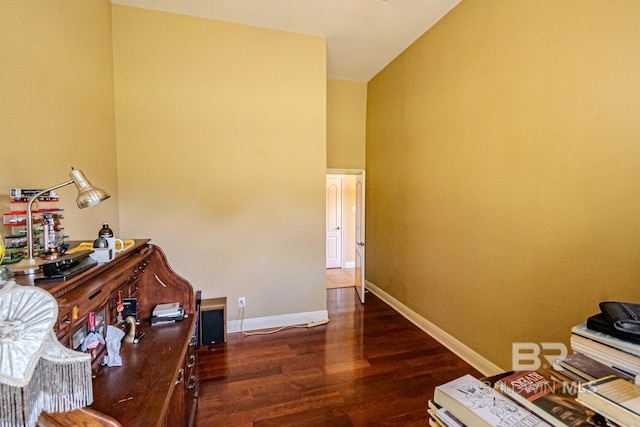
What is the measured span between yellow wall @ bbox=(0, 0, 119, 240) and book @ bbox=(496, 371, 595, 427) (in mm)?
2285

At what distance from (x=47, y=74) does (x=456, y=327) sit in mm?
3827

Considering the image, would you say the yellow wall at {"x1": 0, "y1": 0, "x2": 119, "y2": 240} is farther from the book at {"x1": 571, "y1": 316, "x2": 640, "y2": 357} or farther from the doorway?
the doorway

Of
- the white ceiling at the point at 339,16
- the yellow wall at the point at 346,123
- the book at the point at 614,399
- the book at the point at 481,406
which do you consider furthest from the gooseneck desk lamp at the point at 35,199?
the yellow wall at the point at 346,123

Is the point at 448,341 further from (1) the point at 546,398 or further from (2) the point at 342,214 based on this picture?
(2) the point at 342,214

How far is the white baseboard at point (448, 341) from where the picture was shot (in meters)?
2.41

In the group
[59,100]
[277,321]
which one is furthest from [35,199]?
[277,321]

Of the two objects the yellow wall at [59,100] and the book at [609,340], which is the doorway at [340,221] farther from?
the book at [609,340]

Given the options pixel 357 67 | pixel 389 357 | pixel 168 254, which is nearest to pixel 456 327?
pixel 389 357

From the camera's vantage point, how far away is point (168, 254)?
9.80 feet

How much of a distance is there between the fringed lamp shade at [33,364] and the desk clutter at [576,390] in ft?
3.33

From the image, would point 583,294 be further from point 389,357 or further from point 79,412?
point 79,412

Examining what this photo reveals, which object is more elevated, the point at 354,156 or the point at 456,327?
the point at 354,156

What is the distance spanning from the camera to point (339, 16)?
2918mm

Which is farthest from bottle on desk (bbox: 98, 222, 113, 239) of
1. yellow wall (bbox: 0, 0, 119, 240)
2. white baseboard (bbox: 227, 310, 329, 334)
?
white baseboard (bbox: 227, 310, 329, 334)
